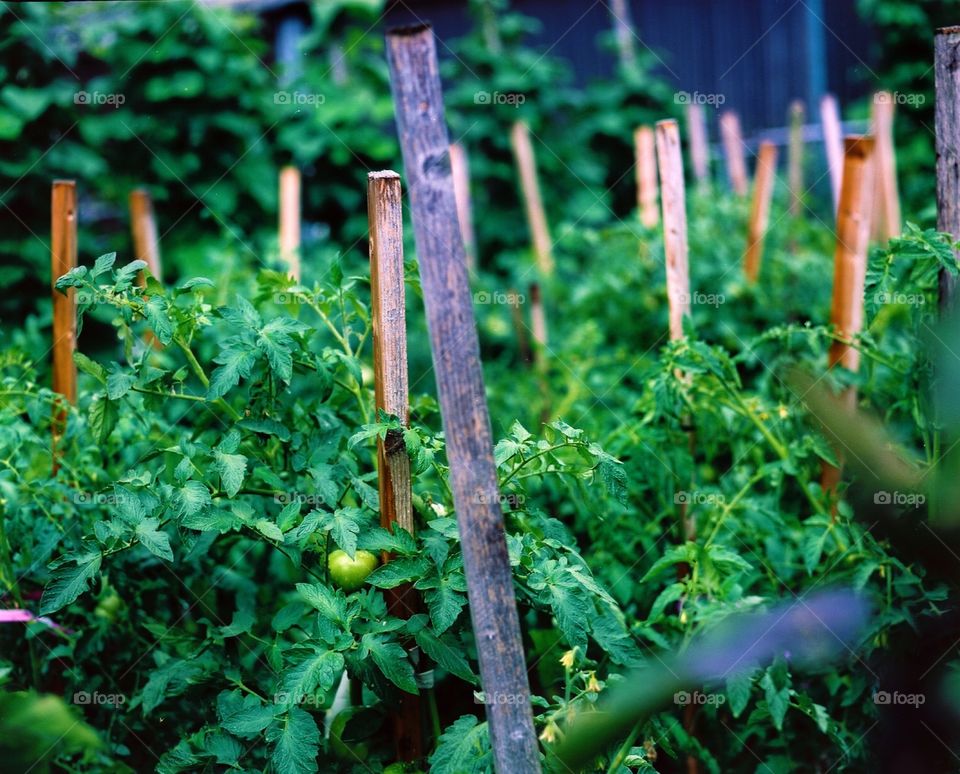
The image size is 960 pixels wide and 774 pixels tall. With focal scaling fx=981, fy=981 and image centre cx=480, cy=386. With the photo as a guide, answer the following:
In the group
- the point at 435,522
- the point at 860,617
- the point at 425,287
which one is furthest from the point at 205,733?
the point at 860,617

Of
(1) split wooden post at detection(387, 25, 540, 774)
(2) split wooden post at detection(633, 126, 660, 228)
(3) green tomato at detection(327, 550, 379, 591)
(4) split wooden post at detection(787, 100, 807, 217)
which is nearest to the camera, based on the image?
(1) split wooden post at detection(387, 25, 540, 774)

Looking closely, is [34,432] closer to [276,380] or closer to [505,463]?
[276,380]

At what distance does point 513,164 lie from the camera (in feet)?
21.6

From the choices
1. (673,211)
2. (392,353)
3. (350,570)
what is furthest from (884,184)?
(350,570)

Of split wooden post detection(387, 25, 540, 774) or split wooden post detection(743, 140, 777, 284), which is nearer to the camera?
split wooden post detection(387, 25, 540, 774)

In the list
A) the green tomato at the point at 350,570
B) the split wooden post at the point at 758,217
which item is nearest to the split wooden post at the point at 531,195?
the split wooden post at the point at 758,217

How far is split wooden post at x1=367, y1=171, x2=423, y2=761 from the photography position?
1801mm

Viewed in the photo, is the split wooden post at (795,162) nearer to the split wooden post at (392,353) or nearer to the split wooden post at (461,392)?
the split wooden post at (392,353)

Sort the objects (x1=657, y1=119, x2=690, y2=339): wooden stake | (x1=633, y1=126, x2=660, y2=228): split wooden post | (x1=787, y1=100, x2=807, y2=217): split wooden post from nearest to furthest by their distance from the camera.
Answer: (x1=657, y1=119, x2=690, y2=339): wooden stake < (x1=633, y1=126, x2=660, y2=228): split wooden post < (x1=787, y1=100, x2=807, y2=217): split wooden post

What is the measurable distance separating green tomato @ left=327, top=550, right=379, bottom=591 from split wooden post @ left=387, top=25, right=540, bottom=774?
0.33m

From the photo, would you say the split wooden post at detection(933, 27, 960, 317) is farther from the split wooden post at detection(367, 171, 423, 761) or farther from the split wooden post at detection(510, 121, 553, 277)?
the split wooden post at detection(510, 121, 553, 277)

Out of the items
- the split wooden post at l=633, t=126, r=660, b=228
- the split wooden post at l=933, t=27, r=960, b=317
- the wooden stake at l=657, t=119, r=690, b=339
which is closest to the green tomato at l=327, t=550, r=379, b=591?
the wooden stake at l=657, t=119, r=690, b=339

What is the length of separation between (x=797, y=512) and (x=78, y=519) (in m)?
1.73

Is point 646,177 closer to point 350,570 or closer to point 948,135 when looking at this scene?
point 948,135
